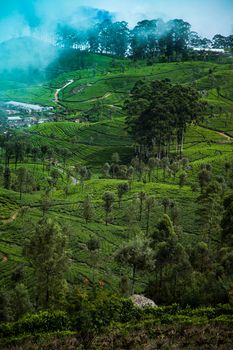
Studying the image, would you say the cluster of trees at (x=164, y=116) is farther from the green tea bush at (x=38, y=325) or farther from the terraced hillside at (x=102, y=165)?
the green tea bush at (x=38, y=325)

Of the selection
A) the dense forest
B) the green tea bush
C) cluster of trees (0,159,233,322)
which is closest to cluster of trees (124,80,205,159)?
the dense forest

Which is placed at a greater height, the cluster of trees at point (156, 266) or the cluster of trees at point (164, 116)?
the cluster of trees at point (164, 116)

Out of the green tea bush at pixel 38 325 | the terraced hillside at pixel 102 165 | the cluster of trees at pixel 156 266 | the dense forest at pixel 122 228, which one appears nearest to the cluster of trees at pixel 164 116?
the dense forest at pixel 122 228

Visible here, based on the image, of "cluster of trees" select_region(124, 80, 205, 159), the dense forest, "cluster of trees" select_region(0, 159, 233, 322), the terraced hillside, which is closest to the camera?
the dense forest

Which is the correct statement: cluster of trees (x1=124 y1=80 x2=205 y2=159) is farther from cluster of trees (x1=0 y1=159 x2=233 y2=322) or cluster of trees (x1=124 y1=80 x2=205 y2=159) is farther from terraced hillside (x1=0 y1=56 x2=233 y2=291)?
cluster of trees (x1=0 y1=159 x2=233 y2=322)

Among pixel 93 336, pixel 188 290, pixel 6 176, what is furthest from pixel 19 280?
pixel 6 176

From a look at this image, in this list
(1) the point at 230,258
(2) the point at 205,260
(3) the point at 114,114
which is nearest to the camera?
(1) the point at 230,258

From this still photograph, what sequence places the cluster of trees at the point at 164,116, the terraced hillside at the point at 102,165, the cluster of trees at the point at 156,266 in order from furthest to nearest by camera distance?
the cluster of trees at the point at 164,116 → the terraced hillside at the point at 102,165 → the cluster of trees at the point at 156,266

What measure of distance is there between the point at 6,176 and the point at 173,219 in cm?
3807

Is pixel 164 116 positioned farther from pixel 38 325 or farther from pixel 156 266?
pixel 38 325

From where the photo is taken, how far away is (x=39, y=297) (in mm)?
43750

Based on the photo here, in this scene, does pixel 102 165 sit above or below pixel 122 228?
above

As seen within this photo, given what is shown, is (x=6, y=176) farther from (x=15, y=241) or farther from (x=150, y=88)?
(x=150, y=88)

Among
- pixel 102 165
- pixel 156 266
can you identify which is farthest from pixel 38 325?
pixel 102 165
